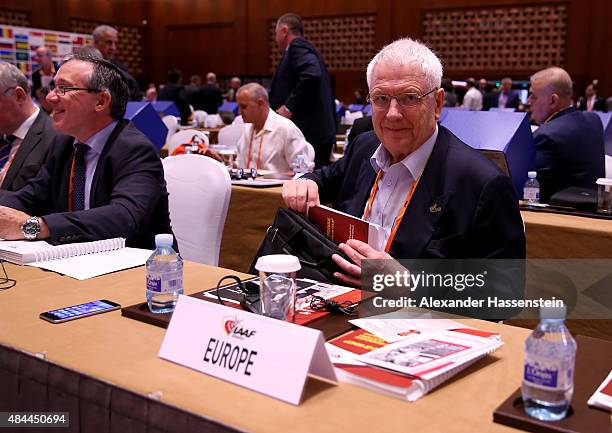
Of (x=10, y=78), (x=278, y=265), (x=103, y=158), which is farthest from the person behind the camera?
(x=10, y=78)

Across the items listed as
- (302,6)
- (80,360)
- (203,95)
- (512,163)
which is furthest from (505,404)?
(302,6)

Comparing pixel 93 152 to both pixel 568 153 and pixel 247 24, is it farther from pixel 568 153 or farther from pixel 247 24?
→ pixel 247 24

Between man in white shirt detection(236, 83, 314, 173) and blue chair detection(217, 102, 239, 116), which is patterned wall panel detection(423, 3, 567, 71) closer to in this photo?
blue chair detection(217, 102, 239, 116)

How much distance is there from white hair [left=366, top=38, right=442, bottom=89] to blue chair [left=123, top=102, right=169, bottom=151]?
347 cm

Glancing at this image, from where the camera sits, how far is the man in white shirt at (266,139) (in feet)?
17.0

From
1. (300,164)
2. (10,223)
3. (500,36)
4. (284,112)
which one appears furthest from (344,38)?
(10,223)

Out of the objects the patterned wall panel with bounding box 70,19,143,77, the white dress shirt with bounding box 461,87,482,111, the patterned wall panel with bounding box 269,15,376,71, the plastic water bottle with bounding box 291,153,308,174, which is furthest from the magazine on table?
the patterned wall panel with bounding box 70,19,143,77

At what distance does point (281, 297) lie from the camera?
149cm

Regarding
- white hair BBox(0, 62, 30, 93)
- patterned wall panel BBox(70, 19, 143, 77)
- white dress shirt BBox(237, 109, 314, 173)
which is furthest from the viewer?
patterned wall panel BBox(70, 19, 143, 77)

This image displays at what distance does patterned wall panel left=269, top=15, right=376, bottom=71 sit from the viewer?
52.4 feet

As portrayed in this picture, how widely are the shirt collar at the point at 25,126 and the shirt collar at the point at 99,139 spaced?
42.9 inches

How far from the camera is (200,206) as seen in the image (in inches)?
111

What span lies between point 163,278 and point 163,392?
468mm

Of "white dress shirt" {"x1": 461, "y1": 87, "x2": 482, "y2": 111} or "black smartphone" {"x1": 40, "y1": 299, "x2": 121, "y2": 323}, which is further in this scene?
"white dress shirt" {"x1": 461, "y1": 87, "x2": 482, "y2": 111}
